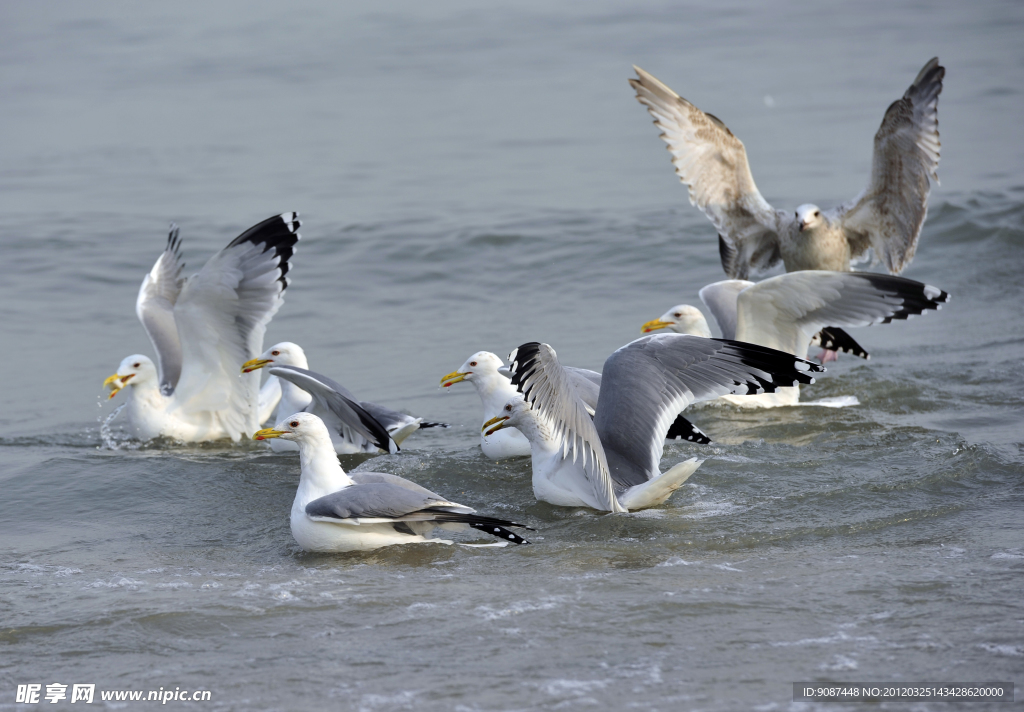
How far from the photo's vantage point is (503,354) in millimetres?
9062

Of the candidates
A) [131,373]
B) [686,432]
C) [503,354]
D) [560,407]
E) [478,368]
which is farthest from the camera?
[503,354]

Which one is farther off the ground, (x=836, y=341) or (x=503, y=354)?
(x=836, y=341)

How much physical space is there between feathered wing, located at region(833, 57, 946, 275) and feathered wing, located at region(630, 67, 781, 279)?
26.1 inches

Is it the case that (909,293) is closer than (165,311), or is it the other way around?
(909,293)

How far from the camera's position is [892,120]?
8.20 meters

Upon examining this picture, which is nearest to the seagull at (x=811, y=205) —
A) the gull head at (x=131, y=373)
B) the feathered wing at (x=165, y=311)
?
the feathered wing at (x=165, y=311)

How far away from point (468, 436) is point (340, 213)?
7698 millimetres

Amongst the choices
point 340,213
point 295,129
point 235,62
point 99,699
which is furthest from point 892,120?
point 235,62

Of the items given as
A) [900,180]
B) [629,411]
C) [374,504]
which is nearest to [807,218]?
[900,180]

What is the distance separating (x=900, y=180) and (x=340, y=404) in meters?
4.59

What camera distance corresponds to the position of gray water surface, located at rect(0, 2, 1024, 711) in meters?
3.85

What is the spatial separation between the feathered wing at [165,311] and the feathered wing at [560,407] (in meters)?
3.72

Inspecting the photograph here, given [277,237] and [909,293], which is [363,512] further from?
[909,293]

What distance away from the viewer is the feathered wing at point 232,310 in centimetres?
704
